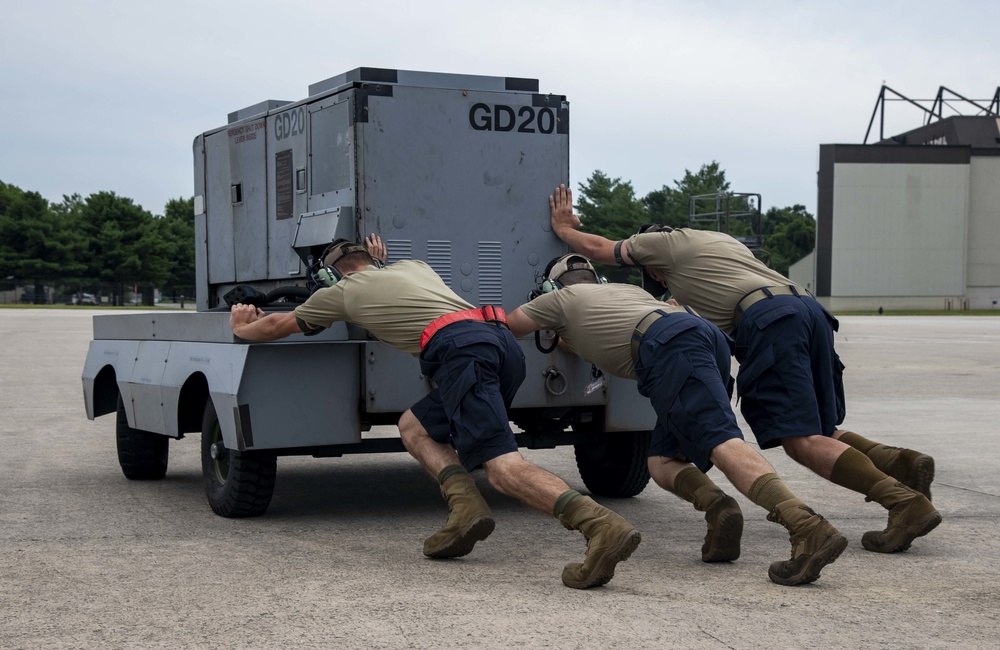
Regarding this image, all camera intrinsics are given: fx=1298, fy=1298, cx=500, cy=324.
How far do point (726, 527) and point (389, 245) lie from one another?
10.1 ft

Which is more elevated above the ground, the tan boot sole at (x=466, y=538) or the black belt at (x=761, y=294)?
the black belt at (x=761, y=294)

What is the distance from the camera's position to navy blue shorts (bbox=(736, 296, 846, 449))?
632cm

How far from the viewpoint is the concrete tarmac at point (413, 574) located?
15.5 feet

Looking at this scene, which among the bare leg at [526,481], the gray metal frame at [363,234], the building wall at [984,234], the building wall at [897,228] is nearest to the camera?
the bare leg at [526,481]

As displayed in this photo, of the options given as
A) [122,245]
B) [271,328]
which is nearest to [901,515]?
[271,328]

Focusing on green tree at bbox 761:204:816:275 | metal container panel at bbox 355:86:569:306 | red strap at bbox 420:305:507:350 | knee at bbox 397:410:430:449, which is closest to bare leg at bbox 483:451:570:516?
knee at bbox 397:410:430:449

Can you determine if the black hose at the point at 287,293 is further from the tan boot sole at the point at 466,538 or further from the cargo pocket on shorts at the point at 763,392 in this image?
the cargo pocket on shorts at the point at 763,392

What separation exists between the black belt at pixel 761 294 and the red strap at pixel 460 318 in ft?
3.92

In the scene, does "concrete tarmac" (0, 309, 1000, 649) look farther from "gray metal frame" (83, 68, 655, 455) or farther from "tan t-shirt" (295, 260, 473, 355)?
"tan t-shirt" (295, 260, 473, 355)

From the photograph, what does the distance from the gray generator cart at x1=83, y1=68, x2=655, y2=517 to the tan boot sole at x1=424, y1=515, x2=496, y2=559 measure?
1.21 meters

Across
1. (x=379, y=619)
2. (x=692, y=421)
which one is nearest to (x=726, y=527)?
(x=692, y=421)


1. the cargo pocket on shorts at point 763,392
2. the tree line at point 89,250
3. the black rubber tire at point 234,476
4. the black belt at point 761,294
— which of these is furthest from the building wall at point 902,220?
the cargo pocket on shorts at point 763,392

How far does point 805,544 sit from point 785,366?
1131mm

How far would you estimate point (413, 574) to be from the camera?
19.0 feet
